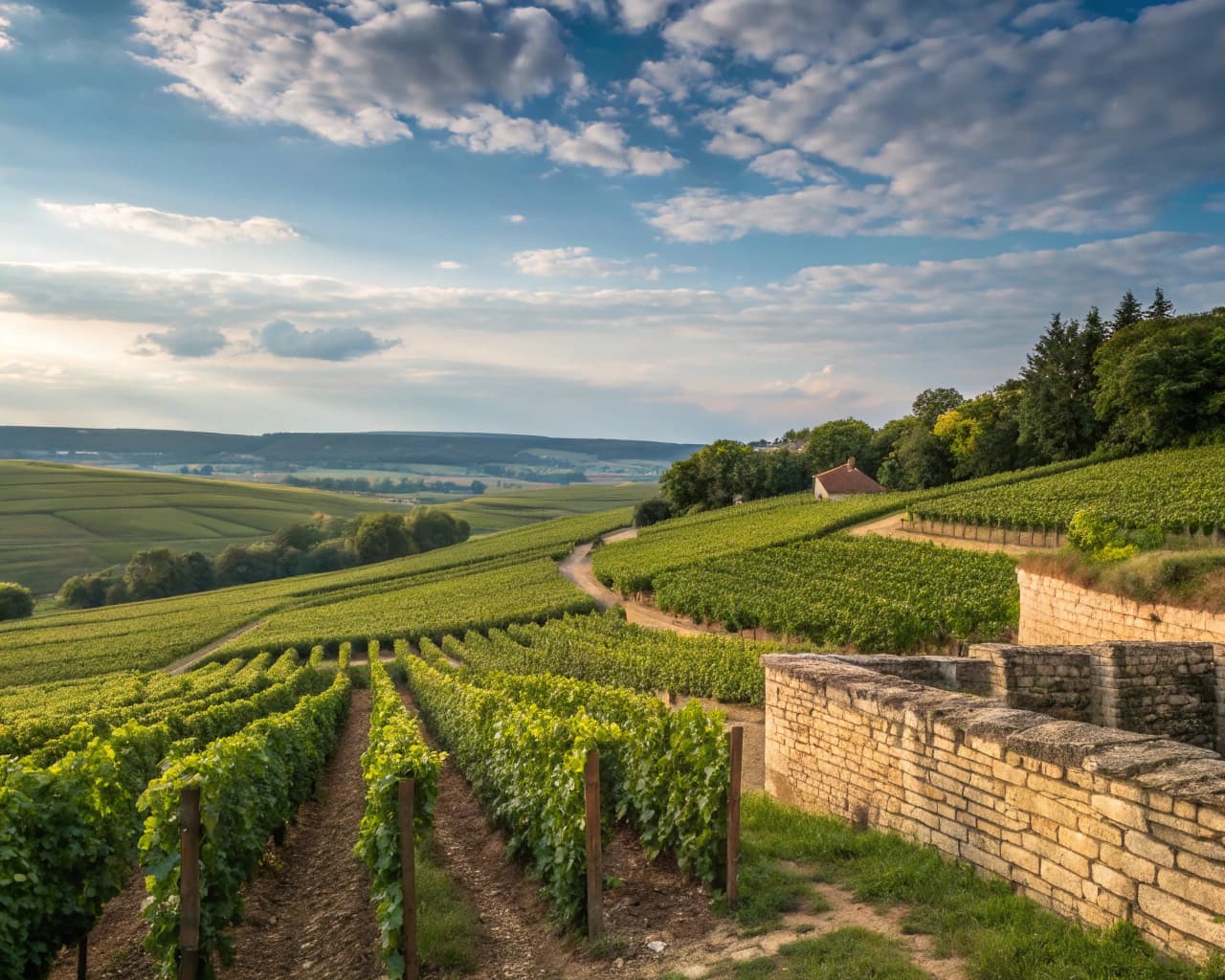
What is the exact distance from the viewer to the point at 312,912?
8.57 meters

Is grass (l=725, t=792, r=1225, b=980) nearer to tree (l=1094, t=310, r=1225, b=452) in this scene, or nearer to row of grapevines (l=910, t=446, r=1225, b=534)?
row of grapevines (l=910, t=446, r=1225, b=534)

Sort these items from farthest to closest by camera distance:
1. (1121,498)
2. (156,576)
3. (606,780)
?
(156,576) < (1121,498) < (606,780)

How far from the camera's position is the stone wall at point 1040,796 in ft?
15.6

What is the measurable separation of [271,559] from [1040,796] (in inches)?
4003

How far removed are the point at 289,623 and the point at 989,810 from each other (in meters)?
51.2

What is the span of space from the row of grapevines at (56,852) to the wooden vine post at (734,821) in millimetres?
5639

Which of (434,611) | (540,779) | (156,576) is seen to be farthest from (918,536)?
(156,576)

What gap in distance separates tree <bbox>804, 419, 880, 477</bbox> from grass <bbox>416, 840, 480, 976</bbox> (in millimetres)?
80916

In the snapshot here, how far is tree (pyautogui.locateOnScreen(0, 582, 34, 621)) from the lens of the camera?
73250 millimetres

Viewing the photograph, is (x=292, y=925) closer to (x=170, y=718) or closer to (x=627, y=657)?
(x=170, y=718)

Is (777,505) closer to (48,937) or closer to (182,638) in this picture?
(182,638)

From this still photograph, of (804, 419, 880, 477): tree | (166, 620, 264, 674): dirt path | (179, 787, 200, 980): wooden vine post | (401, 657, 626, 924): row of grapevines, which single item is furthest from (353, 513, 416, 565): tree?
(179, 787, 200, 980): wooden vine post

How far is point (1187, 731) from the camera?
34.5 feet

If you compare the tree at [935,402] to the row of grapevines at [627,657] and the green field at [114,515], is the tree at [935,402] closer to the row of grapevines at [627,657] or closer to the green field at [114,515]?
the row of grapevines at [627,657]
